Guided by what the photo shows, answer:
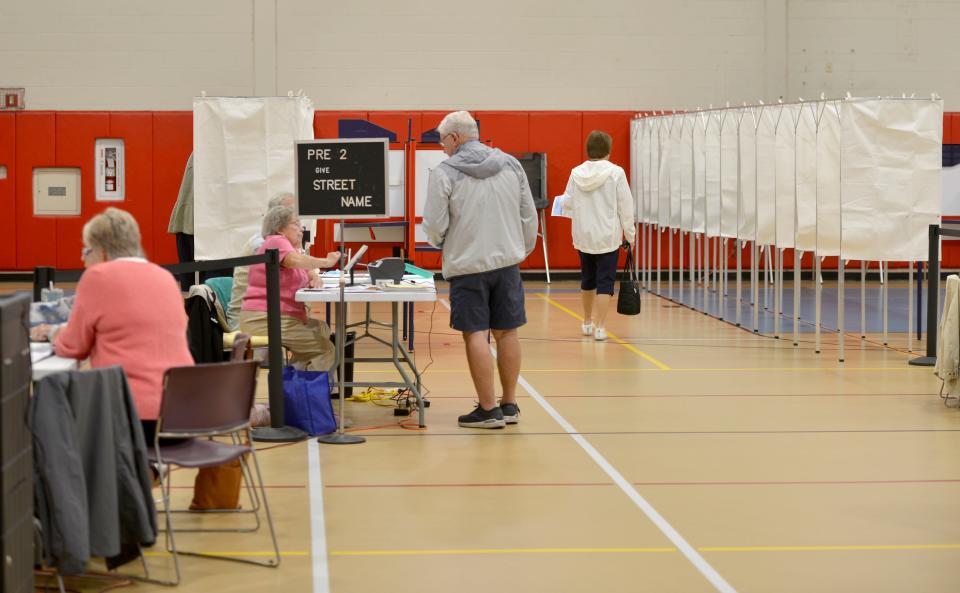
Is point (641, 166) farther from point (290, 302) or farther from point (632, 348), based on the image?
point (290, 302)

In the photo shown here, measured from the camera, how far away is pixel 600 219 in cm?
1073

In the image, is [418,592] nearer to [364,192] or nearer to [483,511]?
[483,511]

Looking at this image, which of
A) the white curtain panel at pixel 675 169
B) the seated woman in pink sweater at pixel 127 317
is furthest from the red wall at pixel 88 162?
the seated woman in pink sweater at pixel 127 317

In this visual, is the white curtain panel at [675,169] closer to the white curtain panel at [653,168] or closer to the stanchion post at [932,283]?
the white curtain panel at [653,168]

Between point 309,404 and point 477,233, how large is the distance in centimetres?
129

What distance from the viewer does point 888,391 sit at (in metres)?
8.38

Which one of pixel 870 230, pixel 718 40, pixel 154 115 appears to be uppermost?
pixel 718 40

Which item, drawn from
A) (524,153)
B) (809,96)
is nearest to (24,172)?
(524,153)

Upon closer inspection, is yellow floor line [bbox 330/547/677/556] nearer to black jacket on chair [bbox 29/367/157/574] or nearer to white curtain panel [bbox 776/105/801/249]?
black jacket on chair [bbox 29/367/157/574]


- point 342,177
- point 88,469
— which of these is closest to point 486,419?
point 342,177

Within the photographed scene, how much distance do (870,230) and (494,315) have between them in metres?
3.86

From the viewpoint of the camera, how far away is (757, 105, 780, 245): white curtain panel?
1095 cm

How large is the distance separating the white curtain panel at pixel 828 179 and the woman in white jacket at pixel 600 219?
1627mm

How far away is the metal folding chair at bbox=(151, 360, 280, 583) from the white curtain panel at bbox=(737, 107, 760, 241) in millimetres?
7342
